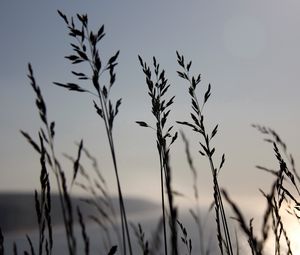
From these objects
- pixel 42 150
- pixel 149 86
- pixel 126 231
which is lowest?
pixel 126 231

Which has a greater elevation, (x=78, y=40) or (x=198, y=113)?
(x=78, y=40)

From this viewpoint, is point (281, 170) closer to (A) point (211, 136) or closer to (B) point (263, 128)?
(A) point (211, 136)

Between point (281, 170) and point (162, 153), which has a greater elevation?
point (162, 153)

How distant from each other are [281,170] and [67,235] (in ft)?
4.09

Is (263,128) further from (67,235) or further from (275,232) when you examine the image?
(67,235)

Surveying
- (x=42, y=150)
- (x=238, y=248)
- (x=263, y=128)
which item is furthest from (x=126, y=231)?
(x=263, y=128)

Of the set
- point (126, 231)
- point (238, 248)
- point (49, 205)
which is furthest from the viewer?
point (238, 248)

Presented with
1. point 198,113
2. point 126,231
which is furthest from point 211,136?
point 126,231

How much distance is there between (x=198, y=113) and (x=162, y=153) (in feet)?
1.57

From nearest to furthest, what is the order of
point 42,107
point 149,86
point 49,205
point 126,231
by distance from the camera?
point 49,205 < point 42,107 < point 126,231 < point 149,86

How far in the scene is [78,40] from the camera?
284cm

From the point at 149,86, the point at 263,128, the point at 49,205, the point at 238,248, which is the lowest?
the point at 238,248

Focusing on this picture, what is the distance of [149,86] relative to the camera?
10.0ft

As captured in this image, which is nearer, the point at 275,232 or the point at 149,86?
the point at 275,232
